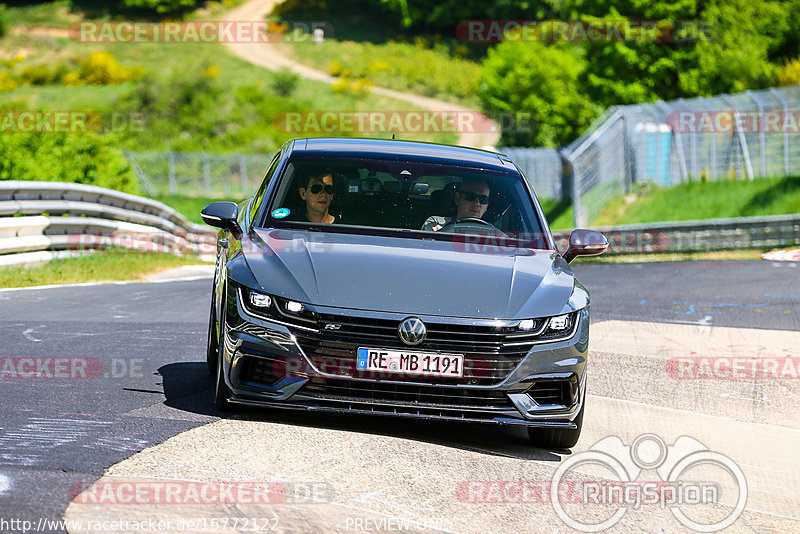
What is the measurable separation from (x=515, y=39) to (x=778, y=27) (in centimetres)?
2056

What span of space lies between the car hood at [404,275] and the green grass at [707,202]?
2348 cm

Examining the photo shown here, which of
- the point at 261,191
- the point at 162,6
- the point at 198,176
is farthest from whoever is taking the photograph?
the point at 162,6

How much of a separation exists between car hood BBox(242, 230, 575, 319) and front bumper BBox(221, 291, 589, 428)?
12cm

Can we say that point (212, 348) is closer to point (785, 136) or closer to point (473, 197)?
point (473, 197)

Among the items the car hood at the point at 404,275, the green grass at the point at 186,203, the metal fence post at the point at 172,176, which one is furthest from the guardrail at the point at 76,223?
the metal fence post at the point at 172,176

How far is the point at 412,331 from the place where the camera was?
6434 mm

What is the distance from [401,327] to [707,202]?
28409mm

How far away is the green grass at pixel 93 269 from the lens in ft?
50.1

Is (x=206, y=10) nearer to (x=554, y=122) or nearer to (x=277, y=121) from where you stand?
(x=277, y=121)

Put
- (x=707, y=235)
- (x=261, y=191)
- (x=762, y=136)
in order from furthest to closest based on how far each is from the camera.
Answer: (x=762, y=136) < (x=707, y=235) < (x=261, y=191)

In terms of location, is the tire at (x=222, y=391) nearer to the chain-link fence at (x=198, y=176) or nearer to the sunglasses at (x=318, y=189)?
the sunglasses at (x=318, y=189)

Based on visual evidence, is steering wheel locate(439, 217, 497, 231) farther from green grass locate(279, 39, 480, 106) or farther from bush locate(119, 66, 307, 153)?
green grass locate(279, 39, 480, 106)

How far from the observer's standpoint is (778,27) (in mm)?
63031

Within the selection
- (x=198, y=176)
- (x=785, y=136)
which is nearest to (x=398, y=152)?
(x=785, y=136)
